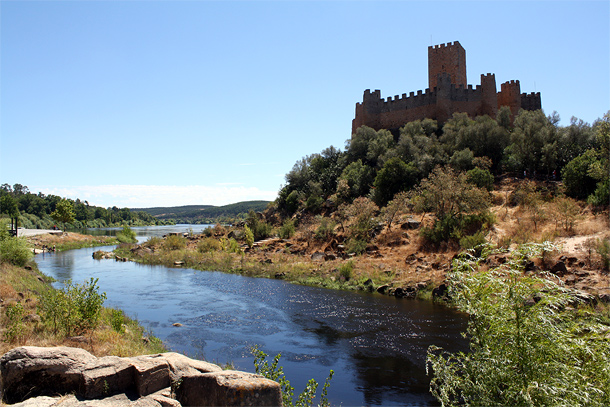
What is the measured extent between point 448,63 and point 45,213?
289ft

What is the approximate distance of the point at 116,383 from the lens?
203 inches

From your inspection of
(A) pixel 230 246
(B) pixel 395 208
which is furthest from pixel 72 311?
(A) pixel 230 246

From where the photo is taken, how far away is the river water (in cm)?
948

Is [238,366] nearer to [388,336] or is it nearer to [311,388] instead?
[311,388]

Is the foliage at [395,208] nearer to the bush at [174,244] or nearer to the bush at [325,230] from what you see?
the bush at [325,230]

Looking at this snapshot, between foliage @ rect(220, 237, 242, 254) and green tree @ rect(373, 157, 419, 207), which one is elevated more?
green tree @ rect(373, 157, 419, 207)

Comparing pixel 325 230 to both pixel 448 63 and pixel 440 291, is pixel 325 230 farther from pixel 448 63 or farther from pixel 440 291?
pixel 448 63

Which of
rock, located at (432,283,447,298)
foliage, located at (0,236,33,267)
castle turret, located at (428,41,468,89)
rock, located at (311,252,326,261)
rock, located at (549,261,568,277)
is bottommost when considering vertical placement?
rock, located at (432,283,447,298)

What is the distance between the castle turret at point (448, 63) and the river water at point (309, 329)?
28.5 m

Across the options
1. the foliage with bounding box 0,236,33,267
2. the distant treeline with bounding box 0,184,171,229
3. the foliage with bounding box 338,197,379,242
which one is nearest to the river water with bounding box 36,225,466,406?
the foliage with bounding box 0,236,33,267

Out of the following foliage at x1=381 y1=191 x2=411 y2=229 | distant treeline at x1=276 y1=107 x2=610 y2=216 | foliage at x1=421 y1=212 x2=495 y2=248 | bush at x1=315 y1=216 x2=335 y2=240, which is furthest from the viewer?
bush at x1=315 y1=216 x2=335 y2=240

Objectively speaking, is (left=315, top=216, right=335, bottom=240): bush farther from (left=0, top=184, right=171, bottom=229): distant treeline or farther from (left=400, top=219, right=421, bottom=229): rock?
(left=0, top=184, right=171, bottom=229): distant treeline

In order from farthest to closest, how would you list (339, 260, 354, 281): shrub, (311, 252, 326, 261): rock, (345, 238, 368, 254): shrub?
(311, 252, 326, 261): rock → (345, 238, 368, 254): shrub → (339, 260, 354, 281): shrub

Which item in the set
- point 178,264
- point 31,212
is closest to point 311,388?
point 178,264
